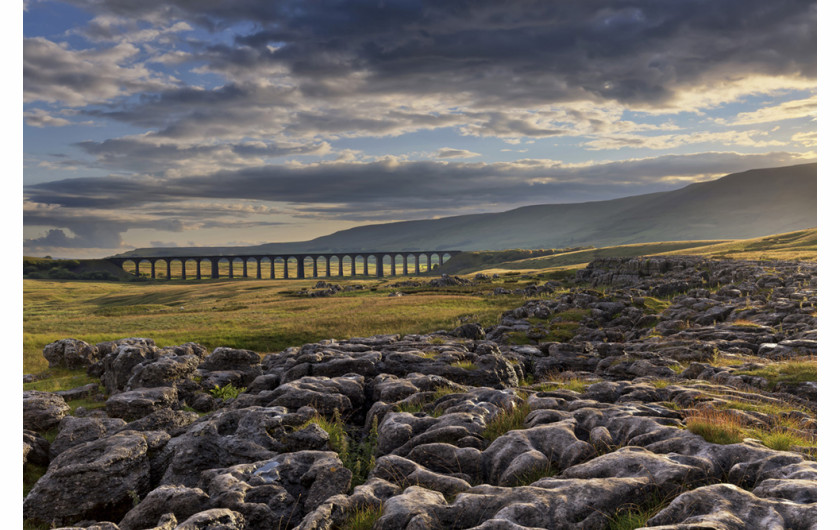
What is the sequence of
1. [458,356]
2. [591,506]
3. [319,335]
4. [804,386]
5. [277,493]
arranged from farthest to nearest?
1. [319,335]
2. [458,356]
3. [804,386]
4. [277,493]
5. [591,506]

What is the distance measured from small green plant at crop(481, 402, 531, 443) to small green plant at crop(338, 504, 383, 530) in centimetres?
563

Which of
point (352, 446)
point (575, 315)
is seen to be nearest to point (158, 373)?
point (352, 446)

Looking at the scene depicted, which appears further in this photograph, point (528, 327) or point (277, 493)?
point (528, 327)

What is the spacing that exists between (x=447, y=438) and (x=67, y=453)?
44.8 feet

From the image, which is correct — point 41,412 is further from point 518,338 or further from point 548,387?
point 518,338

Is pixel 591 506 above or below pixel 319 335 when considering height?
above

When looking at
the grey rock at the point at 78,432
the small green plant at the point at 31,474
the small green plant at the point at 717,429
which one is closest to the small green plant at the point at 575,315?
the small green plant at the point at 717,429

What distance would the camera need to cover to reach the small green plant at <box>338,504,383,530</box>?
1179cm

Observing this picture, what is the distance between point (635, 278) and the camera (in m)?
94.1

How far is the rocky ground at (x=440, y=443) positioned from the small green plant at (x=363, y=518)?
5 centimetres

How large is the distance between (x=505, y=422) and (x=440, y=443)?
10.7 feet

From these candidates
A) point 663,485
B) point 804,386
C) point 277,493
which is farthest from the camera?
point 804,386
